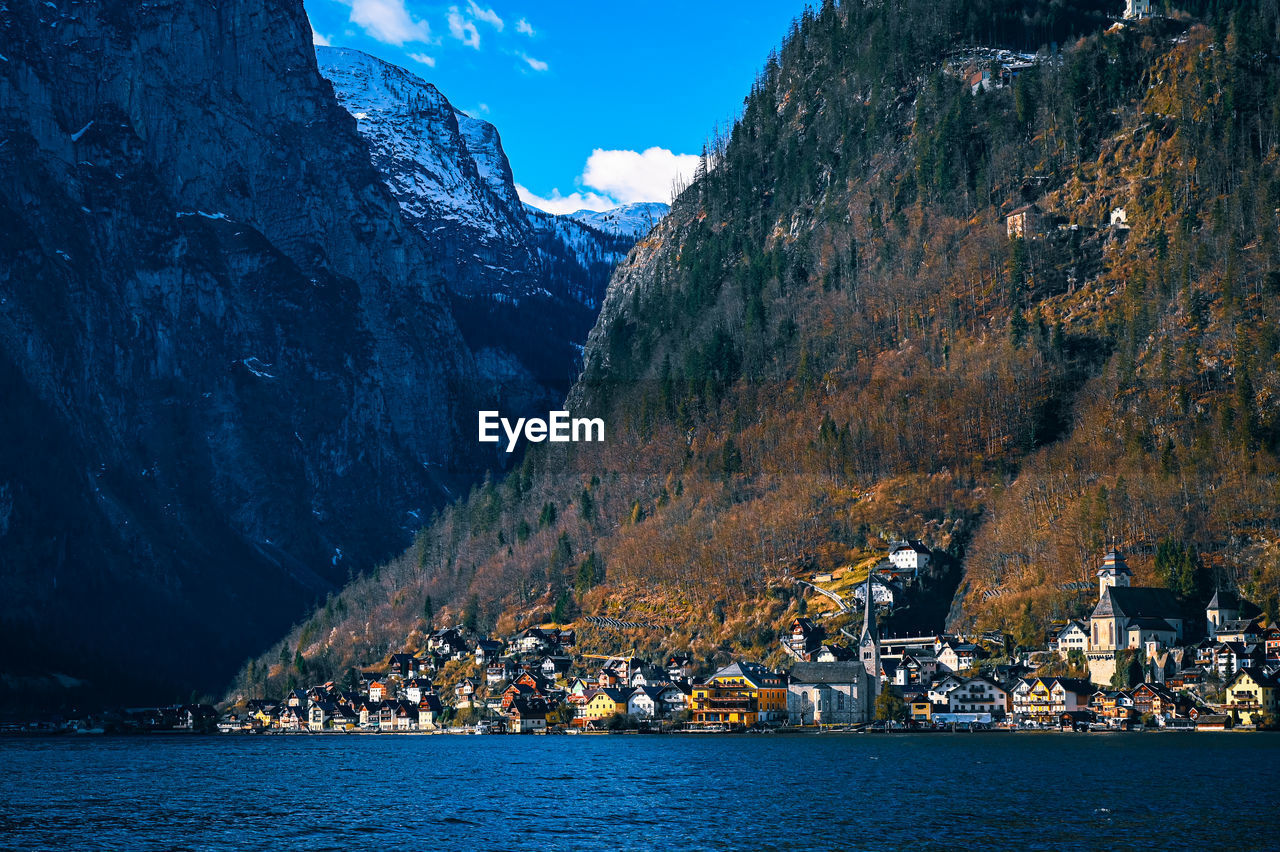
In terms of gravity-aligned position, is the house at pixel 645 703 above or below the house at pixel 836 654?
below

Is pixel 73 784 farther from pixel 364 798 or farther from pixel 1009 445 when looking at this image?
pixel 1009 445

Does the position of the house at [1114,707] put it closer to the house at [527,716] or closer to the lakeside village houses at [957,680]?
the lakeside village houses at [957,680]

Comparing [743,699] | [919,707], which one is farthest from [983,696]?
A: [743,699]

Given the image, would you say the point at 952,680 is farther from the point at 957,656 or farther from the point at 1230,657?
the point at 1230,657

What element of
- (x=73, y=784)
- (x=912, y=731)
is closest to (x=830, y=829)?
(x=73, y=784)

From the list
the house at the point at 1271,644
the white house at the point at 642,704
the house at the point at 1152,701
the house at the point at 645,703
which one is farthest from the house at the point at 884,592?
the house at the point at 1271,644

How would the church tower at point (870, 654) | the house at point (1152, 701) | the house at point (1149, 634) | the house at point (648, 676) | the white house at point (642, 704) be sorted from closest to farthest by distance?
1. the house at point (1152, 701)
2. the house at point (1149, 634)
3. the church tower at point (870, 654)
4. the white house at point (642, 704)
5. the house at point (648, 676)
